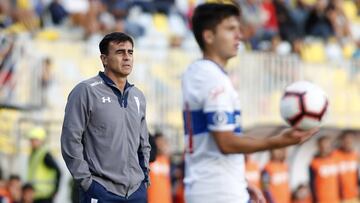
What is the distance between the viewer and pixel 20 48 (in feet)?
46.7

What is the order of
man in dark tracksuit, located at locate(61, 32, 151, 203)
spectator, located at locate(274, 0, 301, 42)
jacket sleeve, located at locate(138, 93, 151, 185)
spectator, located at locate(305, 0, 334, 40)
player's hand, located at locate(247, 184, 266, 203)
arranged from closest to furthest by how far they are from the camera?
man in dark tracksuit, located at locate(61, 32, 151, 203)
jacket sleeve, located at locate(138, 93, 151, 185)
player's hand, located at locate(247, 184, 266, 203)
spectator, located at locate(274, 0, 301, 42)
spectator, located at locate(305, 0, 334, 40)

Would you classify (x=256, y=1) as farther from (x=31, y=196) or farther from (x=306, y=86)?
(x=306, y=86)

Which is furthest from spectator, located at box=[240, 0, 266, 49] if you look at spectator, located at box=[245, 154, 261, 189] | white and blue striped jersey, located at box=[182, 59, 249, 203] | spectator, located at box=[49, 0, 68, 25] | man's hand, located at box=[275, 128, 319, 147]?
man's hand, located at box=[275, 128, 319, 147]

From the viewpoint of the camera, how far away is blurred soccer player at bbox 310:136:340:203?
58.3 feet

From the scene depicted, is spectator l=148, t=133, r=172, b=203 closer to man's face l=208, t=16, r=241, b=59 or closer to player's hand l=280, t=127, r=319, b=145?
man's face l=208, t=16, r=241, b=59

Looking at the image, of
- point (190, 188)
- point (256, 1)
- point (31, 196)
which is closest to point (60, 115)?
point (31, 196)

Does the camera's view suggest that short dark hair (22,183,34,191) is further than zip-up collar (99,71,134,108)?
Yes

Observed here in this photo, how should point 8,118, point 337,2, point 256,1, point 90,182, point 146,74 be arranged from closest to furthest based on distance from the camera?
point 90,182
point 8,118
point 146,74
point 256,1
point 337,2

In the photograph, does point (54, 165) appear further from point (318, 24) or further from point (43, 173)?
point (318, 24)

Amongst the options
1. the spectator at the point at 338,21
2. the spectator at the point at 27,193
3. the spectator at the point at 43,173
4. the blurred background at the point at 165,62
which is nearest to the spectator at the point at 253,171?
the blurred background at the point at 165,62

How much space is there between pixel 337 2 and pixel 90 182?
55.0 feet

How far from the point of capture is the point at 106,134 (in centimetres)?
629

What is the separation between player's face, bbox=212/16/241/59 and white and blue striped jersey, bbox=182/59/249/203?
0.40 ft

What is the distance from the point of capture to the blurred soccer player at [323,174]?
17.8 meters
